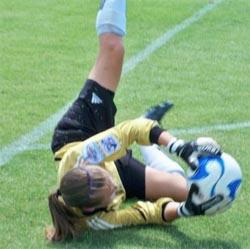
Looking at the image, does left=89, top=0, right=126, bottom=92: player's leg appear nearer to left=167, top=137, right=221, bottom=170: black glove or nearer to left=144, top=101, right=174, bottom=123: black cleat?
left=144, top=101, right=174, bottom=123: black cleat

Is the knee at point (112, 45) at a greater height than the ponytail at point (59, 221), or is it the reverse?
the knee at point (112, 45)

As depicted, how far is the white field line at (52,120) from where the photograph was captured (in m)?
5.53

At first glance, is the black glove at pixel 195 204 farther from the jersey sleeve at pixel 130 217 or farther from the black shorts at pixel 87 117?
the black shorts at pixel 87 117

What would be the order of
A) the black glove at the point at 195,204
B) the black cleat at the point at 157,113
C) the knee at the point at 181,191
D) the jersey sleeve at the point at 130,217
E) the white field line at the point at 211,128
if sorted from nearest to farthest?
the black glove at the point at 195,204 → the jersey sleeve at the point at 130,217 → the knee at the point at 181,191 → the black cleat at the point at 157,113 → the white field line at the point at 211,128

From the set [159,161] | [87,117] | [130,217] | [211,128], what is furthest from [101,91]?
[211,128]

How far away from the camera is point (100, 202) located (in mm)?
4172

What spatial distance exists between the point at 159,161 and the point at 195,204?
82cm

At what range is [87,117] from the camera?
487cm

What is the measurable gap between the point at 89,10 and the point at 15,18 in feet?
2.90

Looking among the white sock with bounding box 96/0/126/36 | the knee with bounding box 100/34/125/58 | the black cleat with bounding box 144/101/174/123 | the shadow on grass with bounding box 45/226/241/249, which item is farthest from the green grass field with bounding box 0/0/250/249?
the white sock with bounding box 96/0/126/36

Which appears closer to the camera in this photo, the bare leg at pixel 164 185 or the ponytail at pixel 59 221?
the ponytail at pixel 59 221

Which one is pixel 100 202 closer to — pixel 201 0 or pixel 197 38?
pixel 197 38

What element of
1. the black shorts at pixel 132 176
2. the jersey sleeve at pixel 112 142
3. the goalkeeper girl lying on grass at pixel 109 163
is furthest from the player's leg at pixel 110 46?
the jersey sleeve at pixel 112 142

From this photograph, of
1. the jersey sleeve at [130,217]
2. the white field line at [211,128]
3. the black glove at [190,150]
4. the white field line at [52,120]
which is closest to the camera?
the black glove at [190,150]
